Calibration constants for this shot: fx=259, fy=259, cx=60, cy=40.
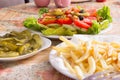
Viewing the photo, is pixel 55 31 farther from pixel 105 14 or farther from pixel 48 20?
pixel 105 14

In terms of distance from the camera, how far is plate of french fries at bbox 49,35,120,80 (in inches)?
26.0

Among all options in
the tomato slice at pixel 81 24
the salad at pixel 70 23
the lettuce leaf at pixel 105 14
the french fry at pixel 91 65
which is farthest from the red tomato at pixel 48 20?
the french fry at pixel 91 65

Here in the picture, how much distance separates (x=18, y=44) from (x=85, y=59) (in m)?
0.24

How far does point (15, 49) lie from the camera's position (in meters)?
0.81

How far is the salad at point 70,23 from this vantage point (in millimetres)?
1014

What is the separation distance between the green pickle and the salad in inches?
4.8

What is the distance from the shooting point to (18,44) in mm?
824

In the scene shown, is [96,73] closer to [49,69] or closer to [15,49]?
[49,69]

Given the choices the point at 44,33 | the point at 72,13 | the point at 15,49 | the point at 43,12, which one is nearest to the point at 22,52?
the point at 15,49

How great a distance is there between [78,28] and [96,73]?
427 mm

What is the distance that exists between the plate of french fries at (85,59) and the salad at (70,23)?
251 millimetres

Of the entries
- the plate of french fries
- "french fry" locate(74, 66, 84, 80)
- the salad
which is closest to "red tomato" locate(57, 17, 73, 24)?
the salad

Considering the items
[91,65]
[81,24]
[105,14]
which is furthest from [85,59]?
[105,14]

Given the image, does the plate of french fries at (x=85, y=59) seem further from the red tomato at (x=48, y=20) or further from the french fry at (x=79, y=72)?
the red tomato at (x=48, y=20)
